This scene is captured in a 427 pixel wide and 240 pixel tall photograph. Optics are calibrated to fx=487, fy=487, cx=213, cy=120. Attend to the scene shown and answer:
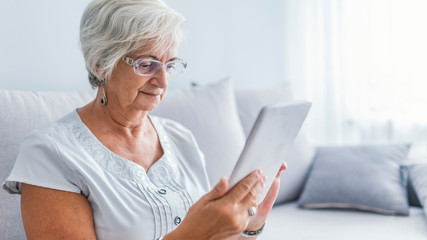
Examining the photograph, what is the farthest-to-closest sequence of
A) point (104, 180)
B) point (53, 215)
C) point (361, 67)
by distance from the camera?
point (361, 67) < point (104, 180) < point (53, 215)

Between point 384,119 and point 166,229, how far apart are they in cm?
175

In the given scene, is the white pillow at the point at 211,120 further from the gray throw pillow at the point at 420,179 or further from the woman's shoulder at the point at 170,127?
the gray throw pillow at the point at 420,179

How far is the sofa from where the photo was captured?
5.58 feet

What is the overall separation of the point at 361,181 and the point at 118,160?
114cm

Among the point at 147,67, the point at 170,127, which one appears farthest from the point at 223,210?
the point at 170,127

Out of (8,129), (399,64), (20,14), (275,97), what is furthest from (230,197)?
(399,64)

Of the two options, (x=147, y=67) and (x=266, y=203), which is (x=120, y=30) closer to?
(x=147, y=67)

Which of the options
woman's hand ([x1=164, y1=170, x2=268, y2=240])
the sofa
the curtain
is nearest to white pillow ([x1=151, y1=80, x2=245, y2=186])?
the sofa

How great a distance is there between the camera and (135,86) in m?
1.29

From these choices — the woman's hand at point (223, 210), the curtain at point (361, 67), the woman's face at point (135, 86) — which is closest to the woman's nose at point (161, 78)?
the woman's face at point (135, 86)

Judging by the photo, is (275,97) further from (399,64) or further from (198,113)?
(399,64)

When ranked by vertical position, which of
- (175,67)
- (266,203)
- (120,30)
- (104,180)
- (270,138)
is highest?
(120,30)

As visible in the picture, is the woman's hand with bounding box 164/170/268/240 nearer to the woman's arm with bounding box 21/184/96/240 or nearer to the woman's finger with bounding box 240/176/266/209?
the woman's finger with bounding box 240/176/266/209

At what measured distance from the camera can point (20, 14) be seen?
1.62 m
